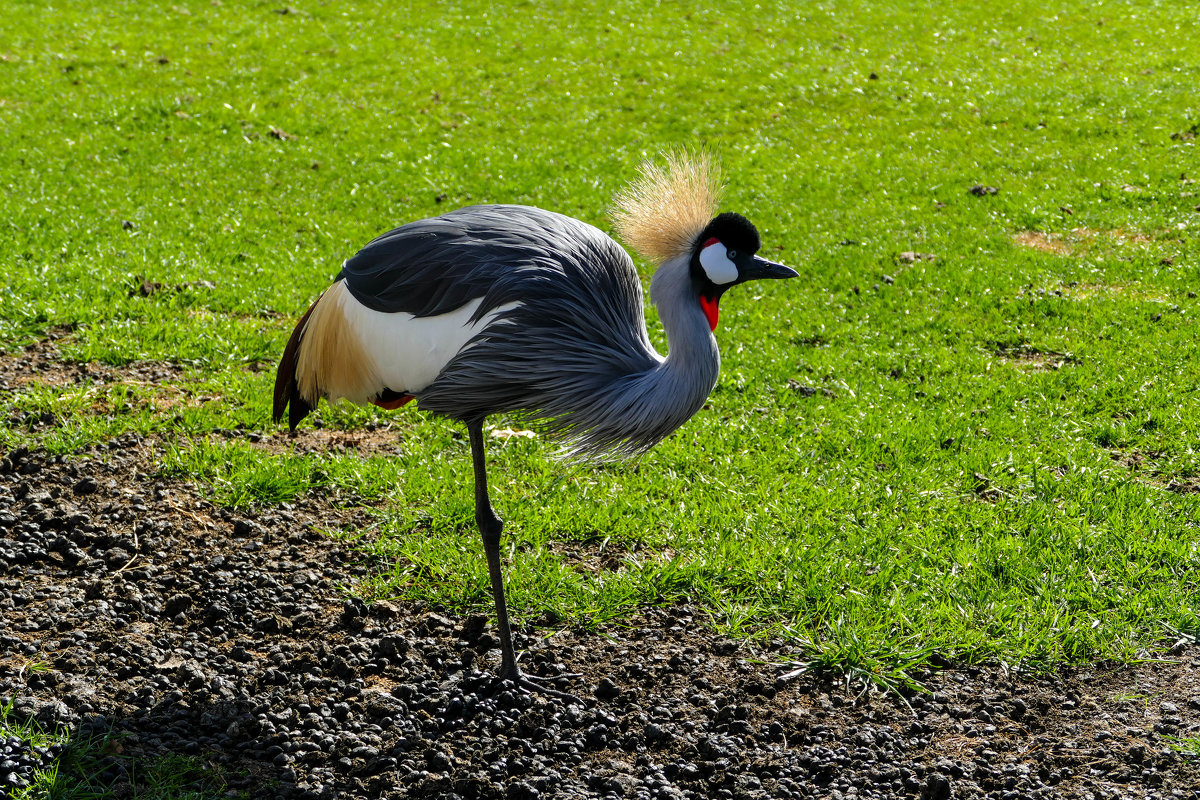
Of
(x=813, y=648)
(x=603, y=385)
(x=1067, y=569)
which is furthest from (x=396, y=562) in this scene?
(x=1067, y=569)

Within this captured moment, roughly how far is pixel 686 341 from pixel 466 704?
154 cm

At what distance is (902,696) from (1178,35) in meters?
14.7

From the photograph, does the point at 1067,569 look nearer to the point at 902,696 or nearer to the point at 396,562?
the point at 902,696

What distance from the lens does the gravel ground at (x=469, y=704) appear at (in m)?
3.46

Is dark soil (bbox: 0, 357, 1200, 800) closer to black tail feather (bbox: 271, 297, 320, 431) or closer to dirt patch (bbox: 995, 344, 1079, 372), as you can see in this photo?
black tail feather (bbox: 271, 297, 320, 431)

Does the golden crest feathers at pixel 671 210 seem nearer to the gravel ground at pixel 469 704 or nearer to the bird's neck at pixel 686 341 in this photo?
the bird's neck at pixel 686 341

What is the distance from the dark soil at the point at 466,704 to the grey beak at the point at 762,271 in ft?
4.80

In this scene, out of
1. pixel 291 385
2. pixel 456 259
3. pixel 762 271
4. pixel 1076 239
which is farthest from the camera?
pixel 1076 239

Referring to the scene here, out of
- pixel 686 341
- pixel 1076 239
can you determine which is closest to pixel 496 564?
pixel 686 341

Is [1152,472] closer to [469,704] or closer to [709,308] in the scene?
[709,308]

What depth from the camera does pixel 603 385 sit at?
379 cm

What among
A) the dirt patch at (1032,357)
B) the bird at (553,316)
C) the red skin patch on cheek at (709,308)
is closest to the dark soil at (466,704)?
the bird at (553,316)

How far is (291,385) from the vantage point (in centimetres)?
464

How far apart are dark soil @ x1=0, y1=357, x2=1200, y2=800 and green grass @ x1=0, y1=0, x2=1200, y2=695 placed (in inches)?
8.8
